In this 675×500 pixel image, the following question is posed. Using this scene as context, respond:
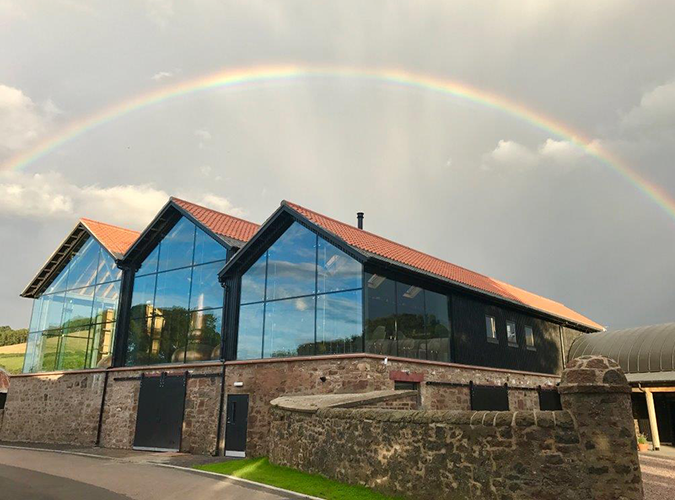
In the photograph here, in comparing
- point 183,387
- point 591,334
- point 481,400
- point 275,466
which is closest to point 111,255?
point 183,387

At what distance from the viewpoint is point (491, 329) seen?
71.3 feet

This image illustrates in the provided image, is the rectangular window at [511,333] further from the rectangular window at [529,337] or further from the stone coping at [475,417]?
the stone coping at [475,417]

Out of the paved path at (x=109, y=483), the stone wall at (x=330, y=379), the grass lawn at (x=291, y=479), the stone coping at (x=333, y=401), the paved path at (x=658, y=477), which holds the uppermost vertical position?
the stone wall at (x=330, y=379)

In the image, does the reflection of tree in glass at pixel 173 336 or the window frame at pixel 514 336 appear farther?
the window frame at pixel 514 336

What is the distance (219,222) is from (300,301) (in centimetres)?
682

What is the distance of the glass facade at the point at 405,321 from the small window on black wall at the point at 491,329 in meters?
2.81

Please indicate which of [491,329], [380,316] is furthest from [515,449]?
[491,329]

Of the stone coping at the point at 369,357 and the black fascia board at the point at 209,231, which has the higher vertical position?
the black fascia board at the point at 209,231

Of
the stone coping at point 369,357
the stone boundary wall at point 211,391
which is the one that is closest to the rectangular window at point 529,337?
the stone boundary wall at point 211,391

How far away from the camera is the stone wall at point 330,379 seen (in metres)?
15.5

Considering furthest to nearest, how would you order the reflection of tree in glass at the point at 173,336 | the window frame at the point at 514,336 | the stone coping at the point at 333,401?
1. the window frame at the point at 514,336
2. the reflection of tree in glass at the point at 173,336
3. the stone coping at the point at 333,401

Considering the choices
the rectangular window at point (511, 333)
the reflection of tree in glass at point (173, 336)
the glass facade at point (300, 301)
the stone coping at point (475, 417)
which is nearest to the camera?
the stone coping at point (475, 417)

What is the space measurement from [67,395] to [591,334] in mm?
27678

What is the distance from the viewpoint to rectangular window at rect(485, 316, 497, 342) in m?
21.3
